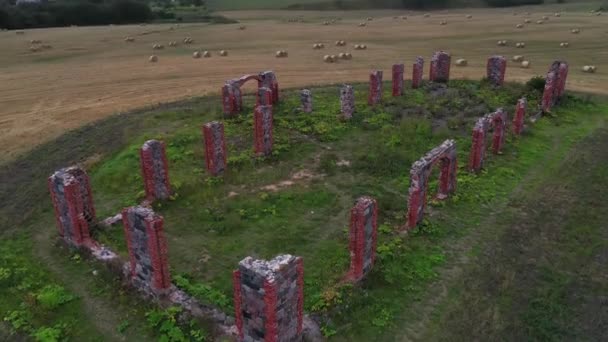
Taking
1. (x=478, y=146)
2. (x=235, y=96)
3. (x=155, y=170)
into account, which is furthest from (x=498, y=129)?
(x=155, y=170)

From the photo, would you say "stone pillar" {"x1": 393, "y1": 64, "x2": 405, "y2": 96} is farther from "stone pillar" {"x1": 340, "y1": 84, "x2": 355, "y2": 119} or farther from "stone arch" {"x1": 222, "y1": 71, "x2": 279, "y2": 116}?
"stone arch" {"x1": 222, "y1": 71, "x2": 279, "y2": 116}

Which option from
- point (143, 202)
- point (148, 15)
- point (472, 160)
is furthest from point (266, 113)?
point (148, 15)

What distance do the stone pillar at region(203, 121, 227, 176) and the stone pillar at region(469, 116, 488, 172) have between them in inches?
352

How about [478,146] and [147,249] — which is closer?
[147,249]

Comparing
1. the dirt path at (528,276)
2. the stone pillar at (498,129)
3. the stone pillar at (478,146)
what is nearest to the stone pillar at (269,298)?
the dirt path at (528,276)

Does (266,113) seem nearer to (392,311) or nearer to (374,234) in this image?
(374,234)

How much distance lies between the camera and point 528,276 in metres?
12.7

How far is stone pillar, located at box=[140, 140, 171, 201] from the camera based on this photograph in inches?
604

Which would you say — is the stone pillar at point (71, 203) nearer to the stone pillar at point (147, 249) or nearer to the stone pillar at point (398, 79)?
the stone pillar at point (147, 249)

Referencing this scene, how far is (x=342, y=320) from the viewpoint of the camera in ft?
36.3

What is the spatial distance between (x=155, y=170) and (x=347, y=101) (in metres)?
10.7

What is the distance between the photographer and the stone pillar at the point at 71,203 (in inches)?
526

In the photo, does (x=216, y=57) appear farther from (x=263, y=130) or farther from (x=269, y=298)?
(x=269, y=298)

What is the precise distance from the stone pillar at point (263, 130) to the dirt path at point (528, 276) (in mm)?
8579
